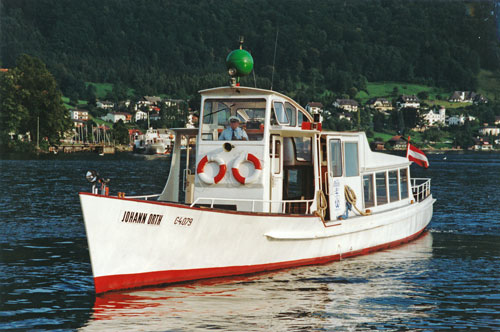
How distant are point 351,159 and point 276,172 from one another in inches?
134

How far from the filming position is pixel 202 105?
1998 centimetres

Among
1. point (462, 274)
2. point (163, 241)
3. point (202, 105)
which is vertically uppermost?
point (202, 105)

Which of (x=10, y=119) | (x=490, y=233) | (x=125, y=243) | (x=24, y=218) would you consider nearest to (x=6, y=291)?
(x=125, y=243)

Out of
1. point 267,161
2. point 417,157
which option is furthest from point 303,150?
point 417,157

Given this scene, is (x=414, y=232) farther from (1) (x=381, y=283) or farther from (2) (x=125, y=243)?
(2) (x=125, y=243)

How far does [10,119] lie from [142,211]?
119 m

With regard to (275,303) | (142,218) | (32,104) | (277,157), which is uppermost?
(32,104)

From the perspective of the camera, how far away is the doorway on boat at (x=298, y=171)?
68.5 ft

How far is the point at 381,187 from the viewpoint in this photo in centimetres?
2414

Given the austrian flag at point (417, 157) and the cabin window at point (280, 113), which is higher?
the cabin window at point (280, 113)

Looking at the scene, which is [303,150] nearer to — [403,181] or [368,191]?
[368,191]

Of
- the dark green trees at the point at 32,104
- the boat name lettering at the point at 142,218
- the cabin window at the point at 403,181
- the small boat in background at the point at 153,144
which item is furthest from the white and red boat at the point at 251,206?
the small boat in background at the point at 153,144

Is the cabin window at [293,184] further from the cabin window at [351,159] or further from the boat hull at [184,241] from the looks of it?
the cabin window at [351,159]

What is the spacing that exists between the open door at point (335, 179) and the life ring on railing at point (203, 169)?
355 cm
